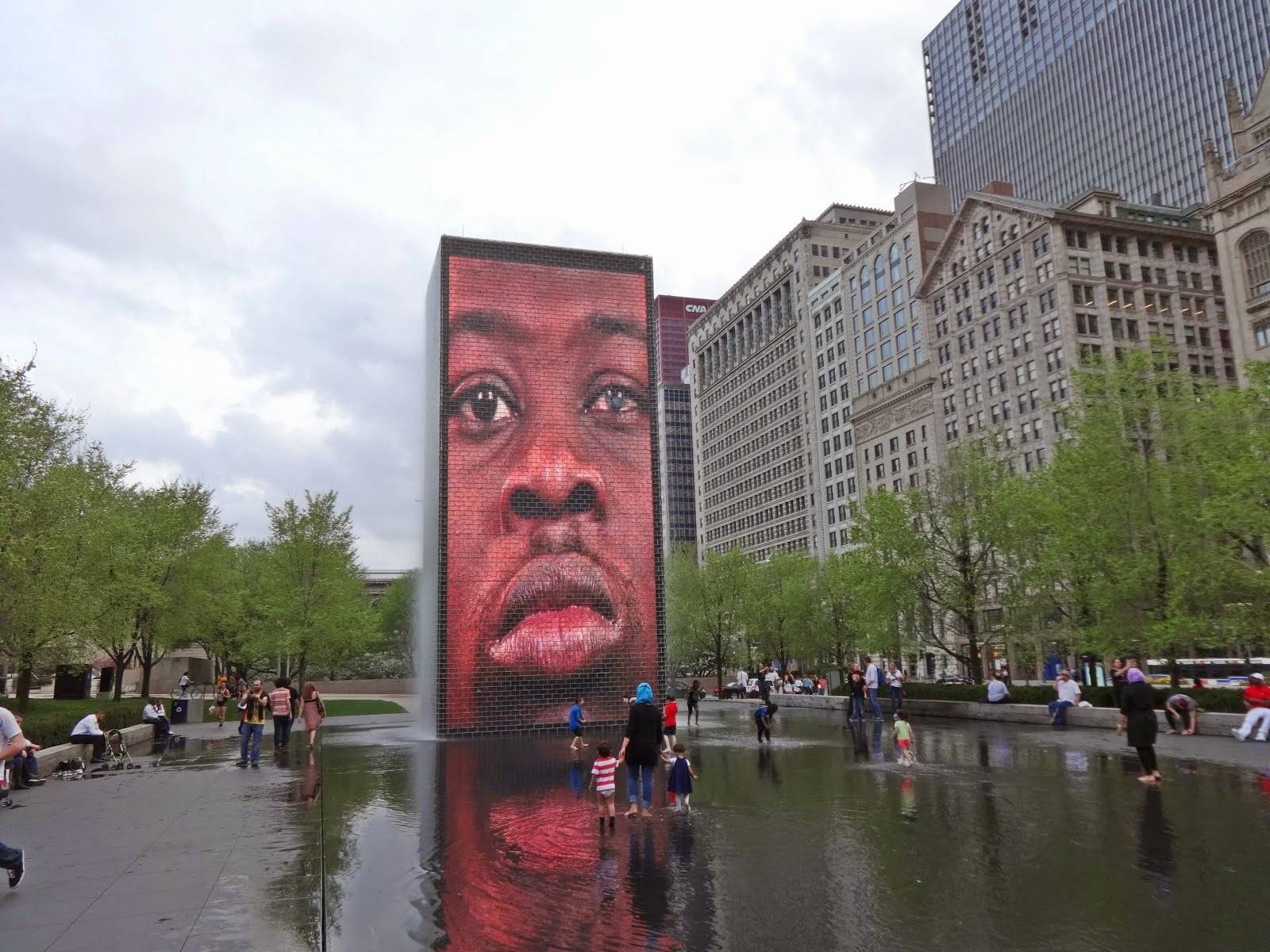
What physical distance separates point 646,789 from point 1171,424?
2802 cm

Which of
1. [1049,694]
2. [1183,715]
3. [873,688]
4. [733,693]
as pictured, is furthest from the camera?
[733,693]

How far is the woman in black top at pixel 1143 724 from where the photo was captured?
1477 centimetres

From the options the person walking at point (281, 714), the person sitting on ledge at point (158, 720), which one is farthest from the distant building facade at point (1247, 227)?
the person sitting on ledge at point (158, 720)

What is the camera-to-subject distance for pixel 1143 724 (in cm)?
1482

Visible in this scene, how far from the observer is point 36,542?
2439 cm

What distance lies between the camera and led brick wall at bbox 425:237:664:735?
1197 inches

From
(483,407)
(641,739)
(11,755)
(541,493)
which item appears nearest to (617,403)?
(541,493)

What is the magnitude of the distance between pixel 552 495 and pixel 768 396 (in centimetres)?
9452

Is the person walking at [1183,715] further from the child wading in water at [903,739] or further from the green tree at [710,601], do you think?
the green tree at [710,601]

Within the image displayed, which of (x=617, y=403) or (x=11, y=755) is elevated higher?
(x=617, y=403)

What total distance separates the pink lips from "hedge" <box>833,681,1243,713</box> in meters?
14.5

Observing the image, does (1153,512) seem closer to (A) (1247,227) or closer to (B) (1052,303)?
(A) (1247,227)

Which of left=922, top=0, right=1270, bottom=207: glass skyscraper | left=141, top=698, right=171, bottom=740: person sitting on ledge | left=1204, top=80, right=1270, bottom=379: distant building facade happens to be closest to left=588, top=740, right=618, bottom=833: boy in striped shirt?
left=141, top=698, right=171, bottom=740: person sitting on ledge

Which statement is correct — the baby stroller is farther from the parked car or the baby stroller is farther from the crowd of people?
the parked car
